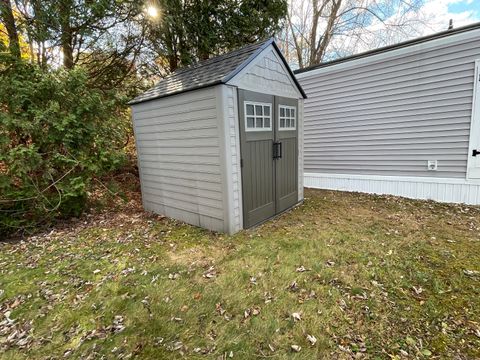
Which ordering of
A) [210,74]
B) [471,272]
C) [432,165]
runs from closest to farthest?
[471,272] < [210,74] < [432,165]

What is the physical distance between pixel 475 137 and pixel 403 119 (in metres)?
1.29

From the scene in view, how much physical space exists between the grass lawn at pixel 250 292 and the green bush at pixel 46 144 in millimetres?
716

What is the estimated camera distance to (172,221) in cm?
494

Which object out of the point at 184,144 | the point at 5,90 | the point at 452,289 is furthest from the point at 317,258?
the point at 5,90

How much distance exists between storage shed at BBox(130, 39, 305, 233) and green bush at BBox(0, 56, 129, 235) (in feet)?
2.91

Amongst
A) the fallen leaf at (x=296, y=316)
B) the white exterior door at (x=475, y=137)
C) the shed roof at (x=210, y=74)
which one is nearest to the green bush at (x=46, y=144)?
the shed roof at (x=210, y=74)

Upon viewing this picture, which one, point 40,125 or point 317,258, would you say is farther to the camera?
point 40,125

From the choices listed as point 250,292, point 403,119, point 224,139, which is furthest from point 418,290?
point 403,119

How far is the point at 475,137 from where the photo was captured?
4918 mm

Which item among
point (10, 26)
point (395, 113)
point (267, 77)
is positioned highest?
point (10, 26)

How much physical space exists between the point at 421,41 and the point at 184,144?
5149 mm

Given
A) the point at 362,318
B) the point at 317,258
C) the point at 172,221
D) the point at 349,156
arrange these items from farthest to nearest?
1. the point at 349,156
2. the point at 172,221
3. the point at 317,258
4. the point at 362,318

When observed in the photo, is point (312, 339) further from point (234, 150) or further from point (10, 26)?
point (10, 26)

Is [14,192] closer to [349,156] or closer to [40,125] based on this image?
[40,125]
